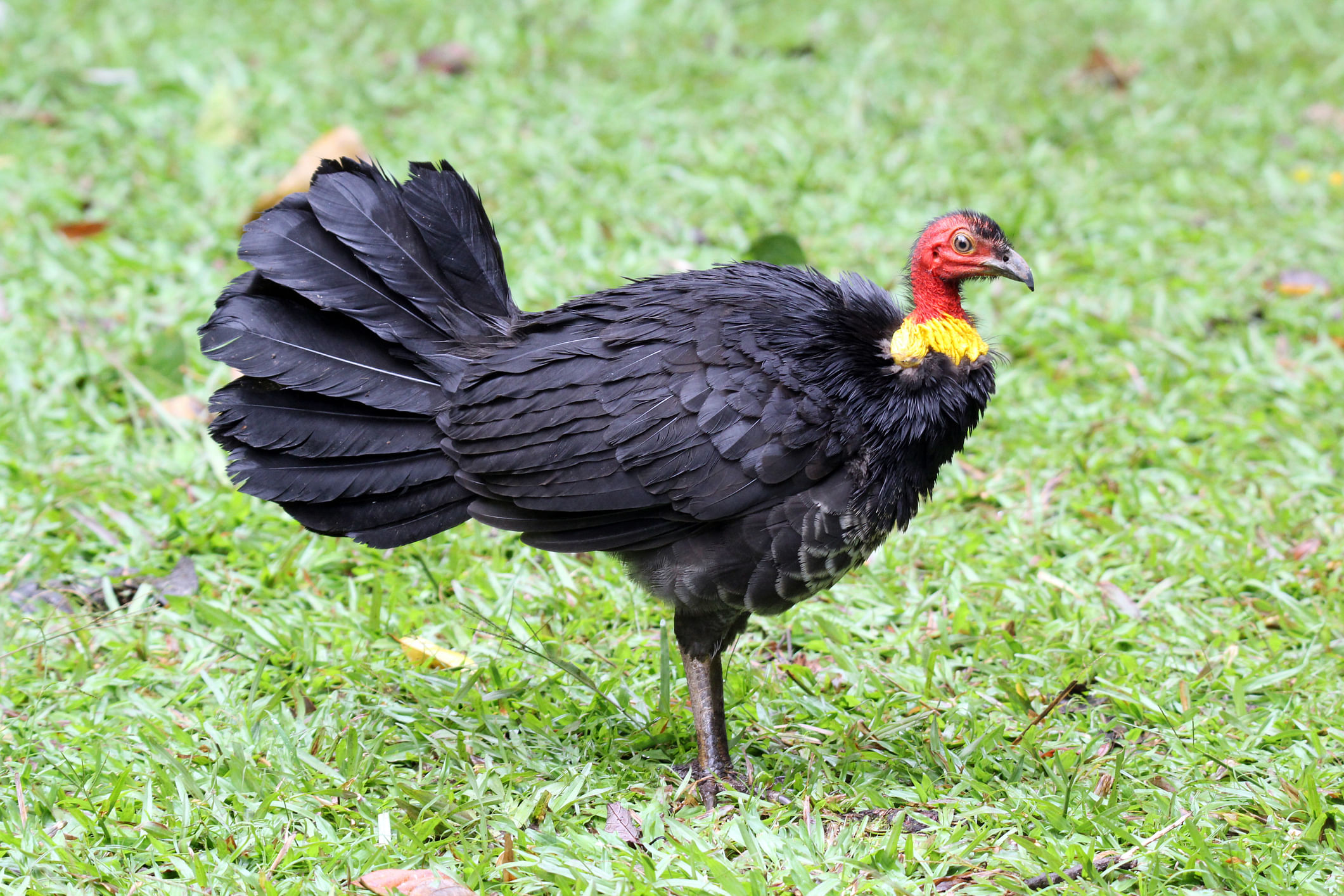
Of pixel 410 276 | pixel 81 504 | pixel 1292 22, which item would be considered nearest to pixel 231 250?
pixel 81 504

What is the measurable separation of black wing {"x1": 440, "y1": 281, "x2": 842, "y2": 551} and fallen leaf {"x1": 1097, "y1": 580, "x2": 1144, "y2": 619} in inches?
61.2

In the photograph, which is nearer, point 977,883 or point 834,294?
point 977,883

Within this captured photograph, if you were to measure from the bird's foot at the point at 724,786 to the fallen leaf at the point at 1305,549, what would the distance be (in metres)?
2.25

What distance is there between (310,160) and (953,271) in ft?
12.1

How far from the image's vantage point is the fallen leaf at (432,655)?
4.00 meters

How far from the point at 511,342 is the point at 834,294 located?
932 mm

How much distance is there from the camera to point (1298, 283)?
6.22 metres

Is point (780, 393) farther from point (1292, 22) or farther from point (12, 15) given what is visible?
point (1292, 22)

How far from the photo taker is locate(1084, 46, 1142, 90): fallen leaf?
832 cm

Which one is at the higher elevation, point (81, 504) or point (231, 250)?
point (231, 250)

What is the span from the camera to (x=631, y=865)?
3115 mm

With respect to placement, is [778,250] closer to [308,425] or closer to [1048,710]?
[1048,710]

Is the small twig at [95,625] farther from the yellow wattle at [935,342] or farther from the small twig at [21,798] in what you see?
the yellow wattle at [935,342]

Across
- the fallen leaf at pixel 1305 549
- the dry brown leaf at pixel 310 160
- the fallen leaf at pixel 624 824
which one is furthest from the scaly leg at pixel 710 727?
the dry brown leaf at pixel 310 160
